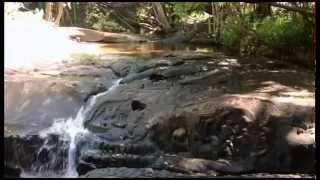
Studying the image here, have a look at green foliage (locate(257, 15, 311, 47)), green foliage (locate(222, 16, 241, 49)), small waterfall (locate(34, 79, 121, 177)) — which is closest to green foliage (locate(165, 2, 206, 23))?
green foliage (locate(222, 16, 241, 49))

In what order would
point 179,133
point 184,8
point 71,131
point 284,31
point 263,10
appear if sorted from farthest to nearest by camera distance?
point 263,10 → point 184,8 → point 284,31 → point 71,131 → point 179,133

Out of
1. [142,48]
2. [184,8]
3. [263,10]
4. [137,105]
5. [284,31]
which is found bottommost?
[142,48]

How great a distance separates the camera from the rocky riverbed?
14.7 ft

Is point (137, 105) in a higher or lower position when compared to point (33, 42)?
lower

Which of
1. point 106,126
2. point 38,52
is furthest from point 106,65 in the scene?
point 106,126

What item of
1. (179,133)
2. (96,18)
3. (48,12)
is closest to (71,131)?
(179,133)

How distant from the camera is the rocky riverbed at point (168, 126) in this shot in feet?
14.7

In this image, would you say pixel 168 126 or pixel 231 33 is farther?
pixel 231 33

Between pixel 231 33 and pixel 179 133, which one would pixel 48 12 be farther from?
pixel 179 133

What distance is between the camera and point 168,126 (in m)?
4.84

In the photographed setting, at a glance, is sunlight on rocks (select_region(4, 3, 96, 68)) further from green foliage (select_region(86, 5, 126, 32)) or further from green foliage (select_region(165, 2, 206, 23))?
green foliage (select_region(165, 2, 206, 23))

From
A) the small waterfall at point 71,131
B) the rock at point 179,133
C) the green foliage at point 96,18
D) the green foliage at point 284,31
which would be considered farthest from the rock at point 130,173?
→ the green foliage at point 284,31

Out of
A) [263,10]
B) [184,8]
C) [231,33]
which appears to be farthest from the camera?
[231,33]

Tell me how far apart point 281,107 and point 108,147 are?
5.08ft
